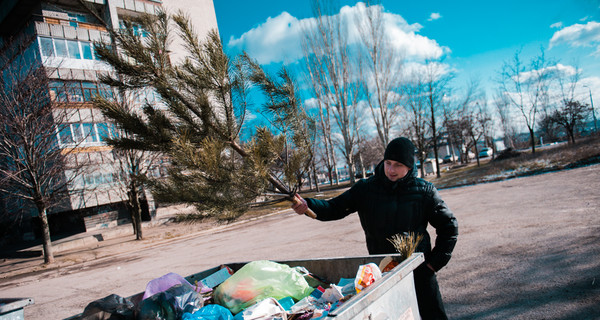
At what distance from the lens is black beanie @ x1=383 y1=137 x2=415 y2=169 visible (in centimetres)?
250

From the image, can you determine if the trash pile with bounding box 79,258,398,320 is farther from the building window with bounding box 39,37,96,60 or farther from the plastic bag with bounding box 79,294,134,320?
the building window with bounding box 39,37,96,60

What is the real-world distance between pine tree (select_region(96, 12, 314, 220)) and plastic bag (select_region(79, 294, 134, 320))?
74cm

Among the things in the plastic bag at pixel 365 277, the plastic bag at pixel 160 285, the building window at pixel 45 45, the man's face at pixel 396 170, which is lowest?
the plastic bag at pixel 365 277

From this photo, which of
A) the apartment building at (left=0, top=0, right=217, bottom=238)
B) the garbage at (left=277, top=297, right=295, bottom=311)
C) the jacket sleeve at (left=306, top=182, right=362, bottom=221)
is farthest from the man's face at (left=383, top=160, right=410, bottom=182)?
the apartment building at (left=0, top=0, right=217, bottom=238)

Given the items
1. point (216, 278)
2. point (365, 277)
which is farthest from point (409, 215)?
point (216, 278)

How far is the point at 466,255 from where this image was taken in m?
5.34

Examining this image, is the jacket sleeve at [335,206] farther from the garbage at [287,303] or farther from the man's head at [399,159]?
the garbage at [287,303]

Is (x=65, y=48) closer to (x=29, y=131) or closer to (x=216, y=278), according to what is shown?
(x=29, y=131)

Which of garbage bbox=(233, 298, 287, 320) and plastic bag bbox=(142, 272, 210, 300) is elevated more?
plastic bag bbox=(142, 272, 210, 300)

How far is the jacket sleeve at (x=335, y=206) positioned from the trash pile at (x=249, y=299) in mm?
652

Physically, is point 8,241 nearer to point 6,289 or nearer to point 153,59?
point 6,289

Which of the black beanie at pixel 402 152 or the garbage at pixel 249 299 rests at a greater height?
the black beanie at pixel 402 152

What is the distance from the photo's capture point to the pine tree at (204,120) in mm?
2316

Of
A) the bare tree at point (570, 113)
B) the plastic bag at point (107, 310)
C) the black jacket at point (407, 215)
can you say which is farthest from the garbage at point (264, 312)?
the bare tree at point (570, 113)
